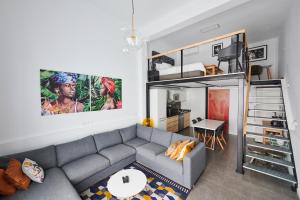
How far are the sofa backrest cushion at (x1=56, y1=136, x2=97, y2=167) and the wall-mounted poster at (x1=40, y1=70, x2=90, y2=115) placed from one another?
0.66 m

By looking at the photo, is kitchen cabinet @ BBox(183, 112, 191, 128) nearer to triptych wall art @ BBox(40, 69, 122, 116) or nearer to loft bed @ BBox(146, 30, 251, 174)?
loft bed @ BBox(146, 30, 251, 174)

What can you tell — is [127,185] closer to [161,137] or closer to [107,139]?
[107,139]

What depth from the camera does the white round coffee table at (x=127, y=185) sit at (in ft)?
5.60

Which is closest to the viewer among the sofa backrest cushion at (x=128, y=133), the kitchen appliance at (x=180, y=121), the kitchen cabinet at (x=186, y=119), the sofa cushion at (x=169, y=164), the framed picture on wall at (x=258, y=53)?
the sofa cushion at (x=169, y=164)

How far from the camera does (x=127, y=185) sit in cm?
185

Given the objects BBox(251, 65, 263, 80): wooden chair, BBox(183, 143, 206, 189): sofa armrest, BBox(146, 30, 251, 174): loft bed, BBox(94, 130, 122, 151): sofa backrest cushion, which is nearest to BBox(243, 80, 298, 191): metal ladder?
BBox(146, 30, 251, 174): loft bed

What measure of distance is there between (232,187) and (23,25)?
4.58 metres

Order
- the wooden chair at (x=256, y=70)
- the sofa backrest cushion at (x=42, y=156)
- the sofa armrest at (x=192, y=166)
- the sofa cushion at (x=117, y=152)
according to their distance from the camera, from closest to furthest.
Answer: the sofa backrest cushion at (x=42, y=156) → the sofa armrest at (x=192, y=166) → the sofa cushion at (x=117, y=152) → the wooden chair at (x=256, y=70)

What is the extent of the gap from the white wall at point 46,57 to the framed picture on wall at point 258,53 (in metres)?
5.19

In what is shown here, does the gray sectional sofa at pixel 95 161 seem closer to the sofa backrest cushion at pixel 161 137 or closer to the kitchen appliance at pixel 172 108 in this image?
the sofa backrest cushion at pixel 161 137

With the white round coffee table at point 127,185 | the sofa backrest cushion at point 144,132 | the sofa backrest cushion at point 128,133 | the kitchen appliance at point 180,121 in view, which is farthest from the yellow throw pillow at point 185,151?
the kitchen appliance at point 180,121

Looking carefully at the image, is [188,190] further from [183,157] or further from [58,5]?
[58,5]

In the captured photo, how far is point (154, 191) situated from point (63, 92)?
2565 mm

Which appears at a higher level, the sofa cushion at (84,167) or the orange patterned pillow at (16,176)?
the orange patterned pillow at (16,176)
